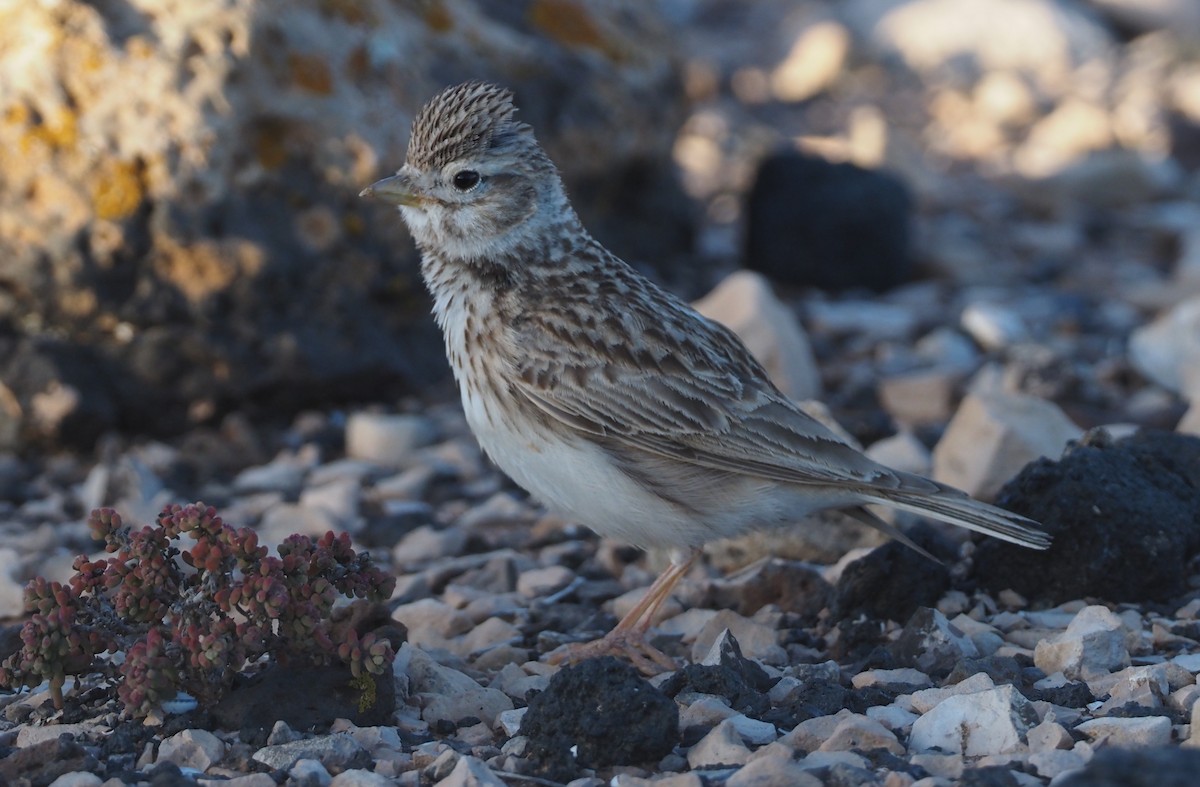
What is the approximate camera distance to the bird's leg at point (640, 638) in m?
4.89

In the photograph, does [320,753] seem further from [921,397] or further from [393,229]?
[921,397]

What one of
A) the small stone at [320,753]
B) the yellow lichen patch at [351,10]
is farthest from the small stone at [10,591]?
the yellow lichen patch at [351,10]

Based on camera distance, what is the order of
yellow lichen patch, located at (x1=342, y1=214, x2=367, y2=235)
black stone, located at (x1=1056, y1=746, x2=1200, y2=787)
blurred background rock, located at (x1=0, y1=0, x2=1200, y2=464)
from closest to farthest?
1. black stone, located at (x1=1056, y1=746, x2=1200, y2=787)
2. blurred background rock, located at (x1=0, y1=0, x2=1200, y2=464)
3. yellow lichen patch, located at (x1=342, y1=214, x2=367, y2=235)

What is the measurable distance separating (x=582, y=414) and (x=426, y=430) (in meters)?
2.67

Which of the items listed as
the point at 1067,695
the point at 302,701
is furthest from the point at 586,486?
the point at 1067,695

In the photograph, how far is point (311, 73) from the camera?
7.57m

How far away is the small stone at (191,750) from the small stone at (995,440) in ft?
11.2

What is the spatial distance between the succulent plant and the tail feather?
175 centimetres

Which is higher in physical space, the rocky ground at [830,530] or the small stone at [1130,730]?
the rocky ground at [830,530]

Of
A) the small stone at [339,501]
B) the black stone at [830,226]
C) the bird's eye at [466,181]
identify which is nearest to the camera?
the bird's eye at [466,181]

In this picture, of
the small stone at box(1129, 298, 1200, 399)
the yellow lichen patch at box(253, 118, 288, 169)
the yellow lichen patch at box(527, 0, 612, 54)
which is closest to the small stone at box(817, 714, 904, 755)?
the small stone at box(1129, 298, 1200, 399)

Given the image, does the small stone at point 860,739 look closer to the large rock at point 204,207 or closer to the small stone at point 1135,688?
the small stone at point 1135,688

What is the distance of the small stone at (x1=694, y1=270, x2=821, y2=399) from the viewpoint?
7492 mm

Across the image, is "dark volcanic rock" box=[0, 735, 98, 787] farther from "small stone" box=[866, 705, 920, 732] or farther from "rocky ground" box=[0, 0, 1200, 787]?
"small stone" box=[866, 705, 920, 732]
